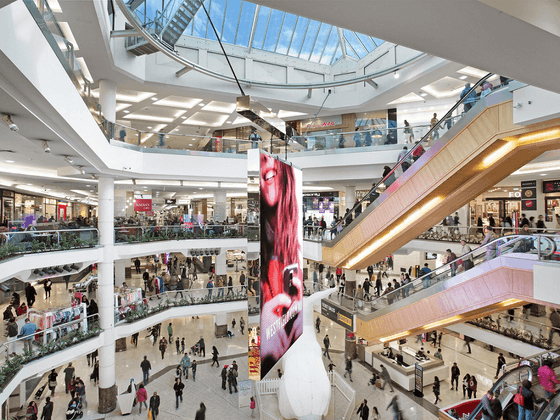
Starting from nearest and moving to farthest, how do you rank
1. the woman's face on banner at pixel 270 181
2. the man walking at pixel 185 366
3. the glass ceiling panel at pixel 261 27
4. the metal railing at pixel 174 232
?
the woman's face on banner at pixel 270 181, the metal railing at pixel 174 232, the man walking at pixel 185 366, the glass ceiling panel at pixel 261 27

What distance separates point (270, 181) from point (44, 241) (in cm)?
804

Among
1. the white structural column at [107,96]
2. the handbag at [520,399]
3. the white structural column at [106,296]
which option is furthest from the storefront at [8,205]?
the handbag at [520,399]

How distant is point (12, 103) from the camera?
415cm

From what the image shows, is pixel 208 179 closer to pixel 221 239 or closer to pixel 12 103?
pixel 221 239

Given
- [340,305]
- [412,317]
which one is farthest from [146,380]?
[412,317]

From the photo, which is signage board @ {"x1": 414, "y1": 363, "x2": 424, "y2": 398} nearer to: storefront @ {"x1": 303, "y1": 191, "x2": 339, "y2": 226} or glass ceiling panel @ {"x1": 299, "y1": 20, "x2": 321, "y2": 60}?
storefront @ {"x1": 303, "y1": 191, "x2": 339, "y2": 226}

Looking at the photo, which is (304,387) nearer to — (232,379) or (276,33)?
(232,379)

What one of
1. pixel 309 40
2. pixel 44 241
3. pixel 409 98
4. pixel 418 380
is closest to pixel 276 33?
pixel 309 40

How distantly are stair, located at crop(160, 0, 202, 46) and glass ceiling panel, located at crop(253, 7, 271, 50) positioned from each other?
24.0ft

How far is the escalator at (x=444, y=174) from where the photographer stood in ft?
22.0

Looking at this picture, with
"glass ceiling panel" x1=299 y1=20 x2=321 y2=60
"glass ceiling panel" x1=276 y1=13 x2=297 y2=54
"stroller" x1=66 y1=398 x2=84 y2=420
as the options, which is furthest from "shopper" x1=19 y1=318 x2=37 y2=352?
"glass ceiling panel" x1=299 y1=20 x2=321 y2=60

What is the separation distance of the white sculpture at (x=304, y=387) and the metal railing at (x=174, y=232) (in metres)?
6.45

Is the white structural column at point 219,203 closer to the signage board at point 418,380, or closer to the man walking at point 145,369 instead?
the man walking at point 145,369

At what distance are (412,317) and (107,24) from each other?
12751 millimetres
